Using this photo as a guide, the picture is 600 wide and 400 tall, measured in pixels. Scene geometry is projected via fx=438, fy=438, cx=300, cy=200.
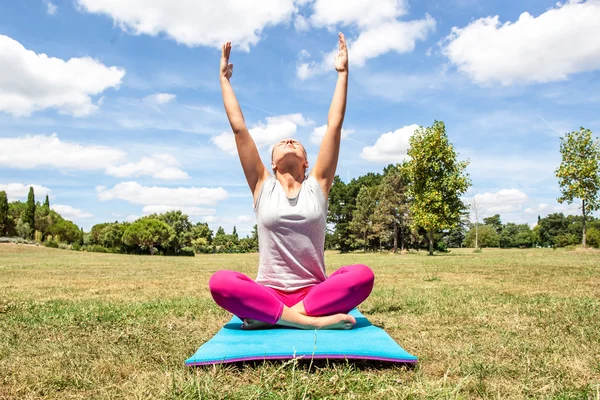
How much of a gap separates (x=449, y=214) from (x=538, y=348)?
95.2 ft

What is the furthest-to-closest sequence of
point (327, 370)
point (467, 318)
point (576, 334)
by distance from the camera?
point (467, 318)
point (576, 334)
point (327, 370)

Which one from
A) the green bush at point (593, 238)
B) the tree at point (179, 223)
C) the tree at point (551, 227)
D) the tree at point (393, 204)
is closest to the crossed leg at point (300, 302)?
the tree at point (393, 204)

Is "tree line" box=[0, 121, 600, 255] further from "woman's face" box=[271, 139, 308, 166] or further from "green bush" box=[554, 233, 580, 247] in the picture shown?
"woman's face" box=[271, 139, 308, 166]

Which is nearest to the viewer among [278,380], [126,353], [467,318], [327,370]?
[278,380]

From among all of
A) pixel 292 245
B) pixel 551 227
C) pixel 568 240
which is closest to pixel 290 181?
pixel 292 245

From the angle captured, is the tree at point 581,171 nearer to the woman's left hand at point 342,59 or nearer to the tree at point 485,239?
the woman's left hand at point 342,59

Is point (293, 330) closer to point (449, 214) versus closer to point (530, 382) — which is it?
point (530, 382)

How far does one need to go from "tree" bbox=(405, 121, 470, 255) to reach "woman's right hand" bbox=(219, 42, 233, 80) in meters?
28.2

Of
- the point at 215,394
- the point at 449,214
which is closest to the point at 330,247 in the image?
the point at 449,214

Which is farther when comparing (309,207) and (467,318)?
(467,318)

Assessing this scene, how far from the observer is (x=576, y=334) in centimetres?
441

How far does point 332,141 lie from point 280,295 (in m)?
1.53

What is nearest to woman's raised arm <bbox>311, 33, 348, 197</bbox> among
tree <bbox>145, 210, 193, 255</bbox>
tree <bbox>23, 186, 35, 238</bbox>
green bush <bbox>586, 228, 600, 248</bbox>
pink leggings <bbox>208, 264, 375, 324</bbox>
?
pink leggings <bbox>208, 264, 375, 324</bbox>

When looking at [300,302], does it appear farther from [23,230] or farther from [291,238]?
[23,230]
